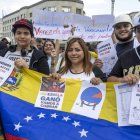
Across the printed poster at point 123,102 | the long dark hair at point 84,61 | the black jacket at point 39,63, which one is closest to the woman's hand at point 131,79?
the printed poster at point 123,102

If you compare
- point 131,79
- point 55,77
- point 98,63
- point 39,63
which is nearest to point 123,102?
point 131,79

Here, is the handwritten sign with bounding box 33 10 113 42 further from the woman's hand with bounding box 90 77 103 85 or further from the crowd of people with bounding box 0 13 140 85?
the woman's hand with bounding box 90 77 103 85

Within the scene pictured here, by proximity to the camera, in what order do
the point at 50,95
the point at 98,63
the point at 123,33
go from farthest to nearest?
the point at 98,63 → the point at 123,33 → the point at 50,95

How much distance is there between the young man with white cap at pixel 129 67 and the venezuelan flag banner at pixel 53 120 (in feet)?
0.51

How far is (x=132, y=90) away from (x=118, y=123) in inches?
14.7

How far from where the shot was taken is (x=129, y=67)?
12.0 ft

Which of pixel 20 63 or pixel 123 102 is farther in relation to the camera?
pixel 20 63

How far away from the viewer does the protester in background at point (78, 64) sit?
417 cm

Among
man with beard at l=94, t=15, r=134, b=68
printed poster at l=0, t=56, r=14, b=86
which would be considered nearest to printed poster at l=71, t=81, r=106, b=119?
printed poster at l=0, t=56, r=14, b=86

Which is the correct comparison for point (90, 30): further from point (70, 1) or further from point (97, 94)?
point (70, 1)

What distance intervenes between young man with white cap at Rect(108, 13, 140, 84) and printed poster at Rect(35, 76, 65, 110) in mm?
588

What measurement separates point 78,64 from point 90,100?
2.00ft

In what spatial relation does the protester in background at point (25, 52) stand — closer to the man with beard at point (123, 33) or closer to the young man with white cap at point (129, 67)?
the young man with white cap at point (129, 67)

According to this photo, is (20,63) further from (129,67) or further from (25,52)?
(129,67)
